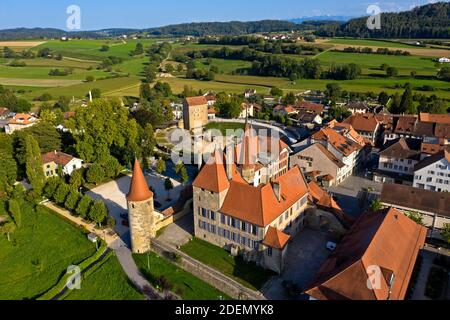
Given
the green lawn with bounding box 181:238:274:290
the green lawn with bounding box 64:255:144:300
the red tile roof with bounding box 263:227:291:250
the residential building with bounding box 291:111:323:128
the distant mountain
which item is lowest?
the green lawn with bounding box 64:255:144:300

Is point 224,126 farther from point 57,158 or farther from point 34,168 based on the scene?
point 34,168

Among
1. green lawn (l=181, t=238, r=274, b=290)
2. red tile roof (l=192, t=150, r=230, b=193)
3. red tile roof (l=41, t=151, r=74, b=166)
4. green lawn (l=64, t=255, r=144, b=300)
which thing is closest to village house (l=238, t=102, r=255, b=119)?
red tile roof (l=41, t=151, r=74, b=166)

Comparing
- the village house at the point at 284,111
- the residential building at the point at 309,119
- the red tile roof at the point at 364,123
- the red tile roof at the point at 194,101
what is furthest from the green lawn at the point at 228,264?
the village house at the point at 284,111

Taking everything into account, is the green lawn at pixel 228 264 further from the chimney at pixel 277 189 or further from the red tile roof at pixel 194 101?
the red tile roof at pixel 194 101

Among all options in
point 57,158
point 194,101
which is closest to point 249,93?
point 194,101

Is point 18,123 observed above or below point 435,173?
above

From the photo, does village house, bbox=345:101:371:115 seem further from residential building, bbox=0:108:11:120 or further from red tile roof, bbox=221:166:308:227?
residential building, bbox=0:108:11:120
